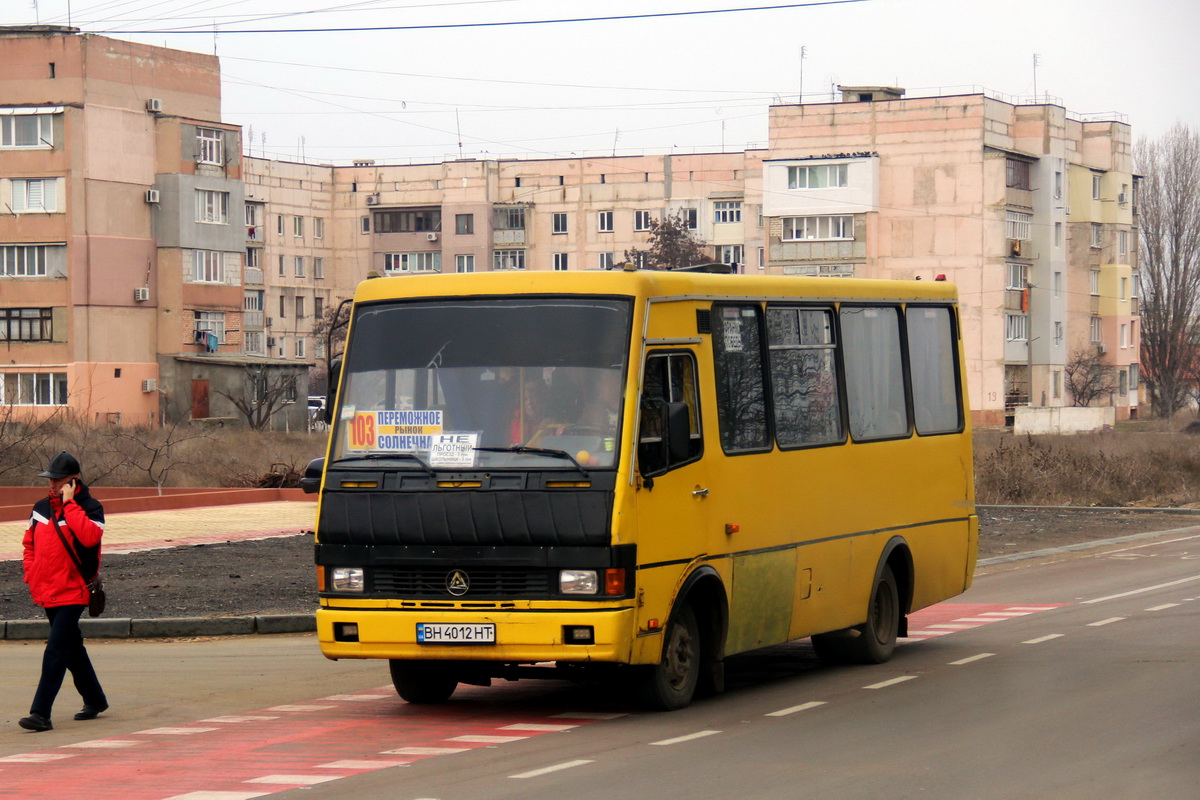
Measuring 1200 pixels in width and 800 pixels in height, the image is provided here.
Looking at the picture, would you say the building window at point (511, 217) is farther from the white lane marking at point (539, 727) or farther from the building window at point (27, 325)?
the white lane marking at point (539, 727)

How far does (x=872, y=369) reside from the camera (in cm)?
1421

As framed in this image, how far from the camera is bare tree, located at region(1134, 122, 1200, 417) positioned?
10494cm

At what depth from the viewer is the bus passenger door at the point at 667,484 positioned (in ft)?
34.8

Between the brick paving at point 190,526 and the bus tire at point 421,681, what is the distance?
41.2 feet

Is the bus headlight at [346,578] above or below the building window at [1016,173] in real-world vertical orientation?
below

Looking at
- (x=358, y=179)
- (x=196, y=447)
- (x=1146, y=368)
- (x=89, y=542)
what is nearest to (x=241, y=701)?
(x=89, y=542)

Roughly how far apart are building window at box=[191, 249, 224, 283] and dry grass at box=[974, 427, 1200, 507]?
44332 mm

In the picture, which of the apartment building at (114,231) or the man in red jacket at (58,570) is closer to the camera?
the man in red jacket at (58,570)

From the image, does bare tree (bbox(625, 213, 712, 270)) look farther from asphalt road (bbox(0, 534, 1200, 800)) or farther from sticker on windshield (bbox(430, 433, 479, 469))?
sticker on windshield (bbox(430, 433, 479, 469))

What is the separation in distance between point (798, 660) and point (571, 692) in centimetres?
280

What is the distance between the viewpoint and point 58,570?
1109 cm

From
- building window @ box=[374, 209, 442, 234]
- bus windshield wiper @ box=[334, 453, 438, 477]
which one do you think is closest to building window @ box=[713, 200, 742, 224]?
building window @ box=[374, 209, 442, 234]

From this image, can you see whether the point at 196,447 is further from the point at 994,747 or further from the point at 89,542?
the point at 994,747

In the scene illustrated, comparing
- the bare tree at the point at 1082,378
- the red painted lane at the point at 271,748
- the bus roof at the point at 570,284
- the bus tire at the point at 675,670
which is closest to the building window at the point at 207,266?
the bare tree at the point at 1082,378
